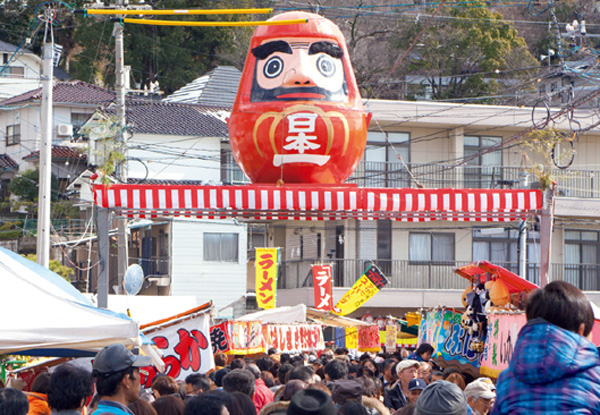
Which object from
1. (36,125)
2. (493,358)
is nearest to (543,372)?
(493,358)

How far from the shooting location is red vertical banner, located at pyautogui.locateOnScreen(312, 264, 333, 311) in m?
24.5

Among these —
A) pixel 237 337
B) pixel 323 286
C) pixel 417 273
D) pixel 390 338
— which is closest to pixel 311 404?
pixel 237 337

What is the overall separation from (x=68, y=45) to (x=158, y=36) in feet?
24.3

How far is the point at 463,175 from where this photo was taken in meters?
31.2

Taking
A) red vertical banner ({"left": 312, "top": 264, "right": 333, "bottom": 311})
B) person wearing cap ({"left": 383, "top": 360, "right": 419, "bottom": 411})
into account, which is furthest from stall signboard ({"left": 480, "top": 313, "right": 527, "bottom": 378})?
red vertical banner ({"left": 312, "top": 264, "right": 333, "bottom": 311})

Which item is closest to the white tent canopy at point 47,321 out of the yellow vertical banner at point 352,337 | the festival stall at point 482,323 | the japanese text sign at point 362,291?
the festival stall at point 482,323

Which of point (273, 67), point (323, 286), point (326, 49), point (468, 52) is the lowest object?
point (323, 286)

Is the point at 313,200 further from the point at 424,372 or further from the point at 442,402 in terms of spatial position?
the point at 442,402

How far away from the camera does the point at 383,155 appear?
102ft

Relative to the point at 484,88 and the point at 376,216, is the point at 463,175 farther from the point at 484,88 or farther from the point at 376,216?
the point at 376,216

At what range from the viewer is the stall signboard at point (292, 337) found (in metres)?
16.4

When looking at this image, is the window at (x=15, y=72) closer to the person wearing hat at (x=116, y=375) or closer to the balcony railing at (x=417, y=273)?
the balcony railing at (x=417, y=273)

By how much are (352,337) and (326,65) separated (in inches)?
291

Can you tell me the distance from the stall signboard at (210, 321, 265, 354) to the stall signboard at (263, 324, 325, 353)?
61 centimetres
